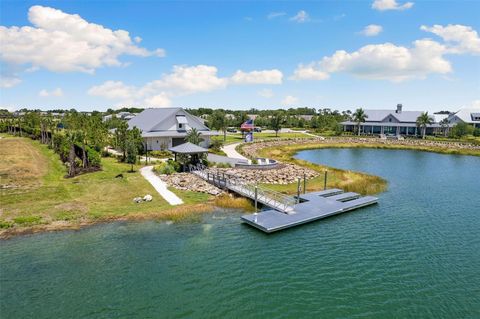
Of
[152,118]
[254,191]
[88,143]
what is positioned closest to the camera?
[254,191]

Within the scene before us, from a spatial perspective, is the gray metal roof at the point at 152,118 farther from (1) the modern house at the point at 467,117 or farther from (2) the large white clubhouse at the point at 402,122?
(1) the modern house at the point at 467,117

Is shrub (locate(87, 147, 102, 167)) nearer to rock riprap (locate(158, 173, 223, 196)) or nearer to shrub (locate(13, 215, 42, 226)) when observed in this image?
rock riprap (locate(158, 173, 223, 196))

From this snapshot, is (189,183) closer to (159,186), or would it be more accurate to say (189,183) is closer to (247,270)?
(159,186)

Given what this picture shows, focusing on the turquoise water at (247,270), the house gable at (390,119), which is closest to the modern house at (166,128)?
the turquoise water at (247,270)

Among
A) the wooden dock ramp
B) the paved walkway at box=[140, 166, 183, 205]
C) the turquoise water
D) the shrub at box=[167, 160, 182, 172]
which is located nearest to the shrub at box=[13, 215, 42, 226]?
the turquoise water

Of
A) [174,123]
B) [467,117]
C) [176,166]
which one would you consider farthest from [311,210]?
[467,117]

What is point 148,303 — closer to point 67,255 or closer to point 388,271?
point 67,255

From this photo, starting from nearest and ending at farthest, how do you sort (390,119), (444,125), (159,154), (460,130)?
1. (159,154)
2. (460,130)
3. (444,125)
4. (390,119)
